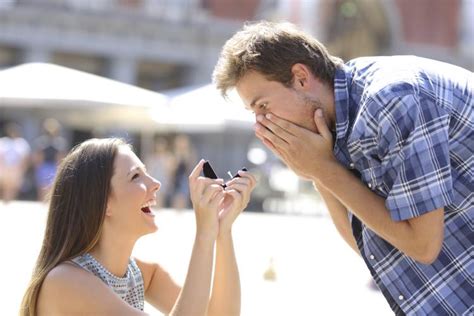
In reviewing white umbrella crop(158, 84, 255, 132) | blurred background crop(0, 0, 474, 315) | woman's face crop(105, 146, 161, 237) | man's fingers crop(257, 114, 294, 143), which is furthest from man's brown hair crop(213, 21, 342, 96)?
white umbrella crop(158, 84, 255, 132)

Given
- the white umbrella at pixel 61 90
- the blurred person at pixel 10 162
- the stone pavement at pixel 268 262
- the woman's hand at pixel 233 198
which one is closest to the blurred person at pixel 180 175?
the stone pavement at pixel 268 262

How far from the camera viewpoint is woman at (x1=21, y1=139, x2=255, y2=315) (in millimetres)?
2982

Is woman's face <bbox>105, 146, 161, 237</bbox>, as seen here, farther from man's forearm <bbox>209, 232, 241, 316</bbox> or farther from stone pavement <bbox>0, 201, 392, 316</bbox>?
stone pavement <bbox>0, 201, 392, 316</bbox>

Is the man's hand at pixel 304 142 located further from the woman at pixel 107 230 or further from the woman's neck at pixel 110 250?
the woman's neck at pixel 110 250

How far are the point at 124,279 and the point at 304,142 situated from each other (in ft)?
2.91

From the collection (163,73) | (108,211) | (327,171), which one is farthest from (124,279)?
(163,73)

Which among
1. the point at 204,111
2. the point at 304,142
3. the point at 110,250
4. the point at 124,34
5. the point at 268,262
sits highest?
the point at 304,142

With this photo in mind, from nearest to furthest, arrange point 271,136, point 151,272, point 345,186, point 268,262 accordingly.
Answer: point 345,186 < point 271,136 < point 151,272 < point 268,262

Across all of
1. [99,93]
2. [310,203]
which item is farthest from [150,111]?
[310,203]

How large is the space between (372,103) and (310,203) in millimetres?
21422

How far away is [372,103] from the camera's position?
105 inches

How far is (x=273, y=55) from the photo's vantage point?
285 centimetres

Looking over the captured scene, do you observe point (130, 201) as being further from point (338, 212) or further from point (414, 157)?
point (414, 157)

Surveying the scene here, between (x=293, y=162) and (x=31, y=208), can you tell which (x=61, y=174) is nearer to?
(x=293, y=162)
